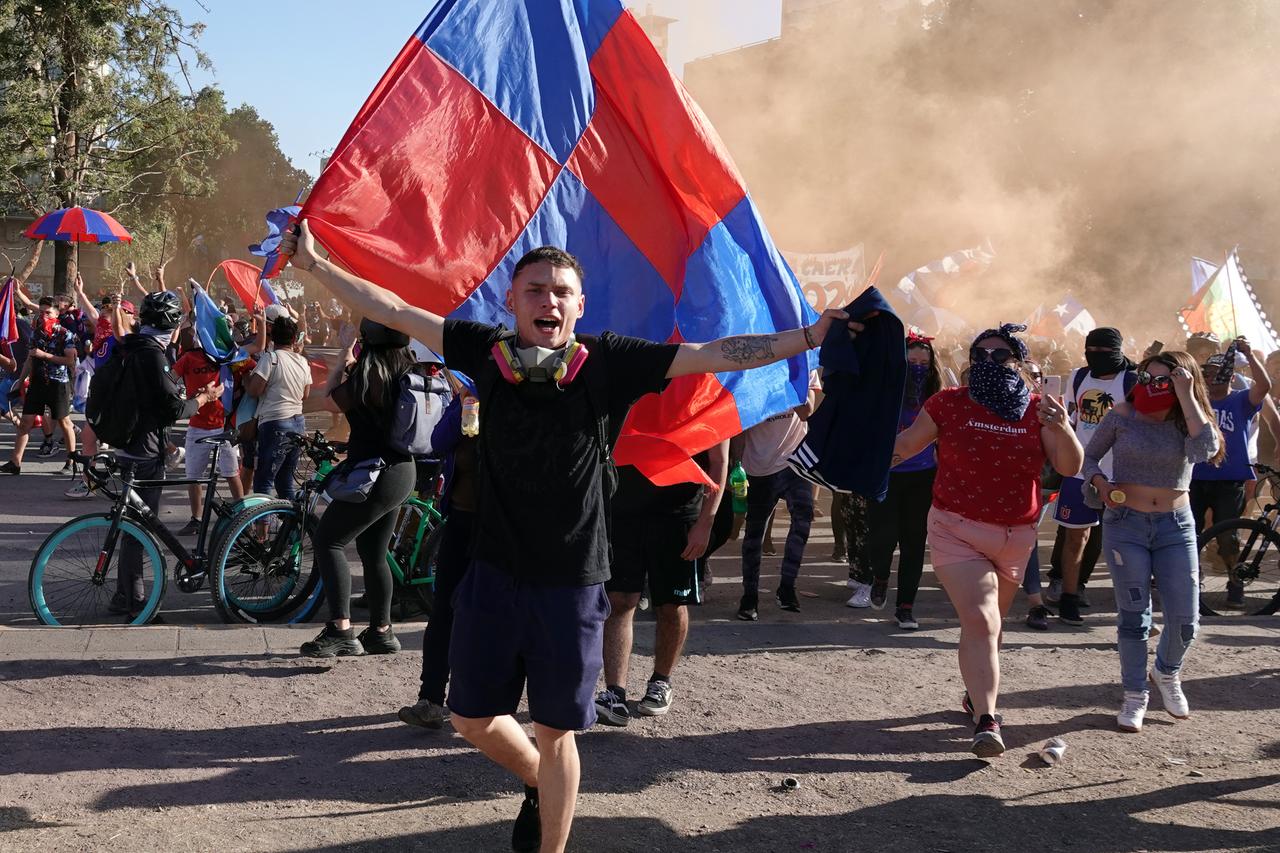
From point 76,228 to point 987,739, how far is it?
13.7m

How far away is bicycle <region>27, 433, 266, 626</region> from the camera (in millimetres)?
6539

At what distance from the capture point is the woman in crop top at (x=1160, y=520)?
580 centimetres

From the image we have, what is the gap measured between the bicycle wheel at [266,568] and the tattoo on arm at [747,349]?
13.1 feet

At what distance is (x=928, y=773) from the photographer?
502 cm

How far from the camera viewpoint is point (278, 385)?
31.1 feet

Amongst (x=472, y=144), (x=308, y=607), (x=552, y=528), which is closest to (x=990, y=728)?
(x=552, y=528)

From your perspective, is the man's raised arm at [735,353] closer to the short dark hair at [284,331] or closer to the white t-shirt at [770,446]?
the white t-shirt at [770,446]

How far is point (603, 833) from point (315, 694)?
193 cm

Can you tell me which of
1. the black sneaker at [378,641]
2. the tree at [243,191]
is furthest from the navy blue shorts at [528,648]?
the tree at [243,191]

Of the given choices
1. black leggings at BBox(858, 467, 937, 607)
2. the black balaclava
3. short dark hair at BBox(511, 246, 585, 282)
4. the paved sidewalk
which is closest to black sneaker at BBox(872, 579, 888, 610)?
black leggings at BBox(858, 467, 937, 607)

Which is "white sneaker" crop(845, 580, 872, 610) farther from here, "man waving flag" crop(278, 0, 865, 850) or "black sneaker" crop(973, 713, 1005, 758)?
"man waving flag" crop(278, 0, 865, 850)

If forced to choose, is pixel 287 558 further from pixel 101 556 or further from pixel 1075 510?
pixel 1075 510

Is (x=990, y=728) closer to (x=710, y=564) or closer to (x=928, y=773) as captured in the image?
(x=928, y=773)

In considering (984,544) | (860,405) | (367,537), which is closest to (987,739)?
(984,544)
